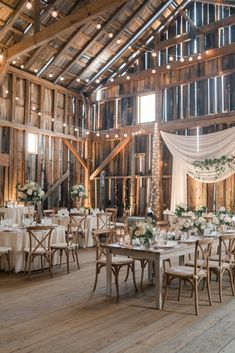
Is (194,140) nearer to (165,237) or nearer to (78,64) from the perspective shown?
(78,64)

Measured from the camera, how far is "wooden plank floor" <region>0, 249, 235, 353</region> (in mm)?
3424

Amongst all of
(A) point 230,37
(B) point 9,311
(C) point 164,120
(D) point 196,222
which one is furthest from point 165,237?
(A) point 230,37

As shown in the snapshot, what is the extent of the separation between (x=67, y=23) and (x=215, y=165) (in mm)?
5367

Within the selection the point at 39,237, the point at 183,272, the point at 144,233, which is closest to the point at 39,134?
the point at 39,237

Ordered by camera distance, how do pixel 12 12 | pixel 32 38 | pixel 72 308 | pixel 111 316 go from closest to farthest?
1. pixel 111 316
2. pixel 72 308
3. pixel 32 38
4. pixel 12 12

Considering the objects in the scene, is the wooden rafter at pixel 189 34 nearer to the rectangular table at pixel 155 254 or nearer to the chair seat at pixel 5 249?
the chair seat at pixel 5 249

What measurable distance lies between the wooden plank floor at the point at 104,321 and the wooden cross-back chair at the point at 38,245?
0.55 metres

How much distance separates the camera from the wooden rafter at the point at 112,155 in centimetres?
1277

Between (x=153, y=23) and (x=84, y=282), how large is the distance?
9.31m

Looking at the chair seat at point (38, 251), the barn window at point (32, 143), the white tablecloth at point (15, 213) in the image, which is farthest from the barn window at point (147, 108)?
the chair seat at point (38, 251)

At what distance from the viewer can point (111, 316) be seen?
426 cm

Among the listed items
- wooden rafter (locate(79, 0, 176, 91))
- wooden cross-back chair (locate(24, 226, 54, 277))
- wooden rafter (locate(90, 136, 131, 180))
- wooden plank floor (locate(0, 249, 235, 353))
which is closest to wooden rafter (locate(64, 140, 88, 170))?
wooden rafter (locate(90, 136, 131, 180))

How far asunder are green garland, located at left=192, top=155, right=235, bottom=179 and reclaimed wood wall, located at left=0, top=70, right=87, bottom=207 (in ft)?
15.6

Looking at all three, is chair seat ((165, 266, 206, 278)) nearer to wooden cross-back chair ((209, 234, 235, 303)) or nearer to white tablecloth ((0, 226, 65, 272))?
wooden cross-back chair ((209, 234, 235, 303))
